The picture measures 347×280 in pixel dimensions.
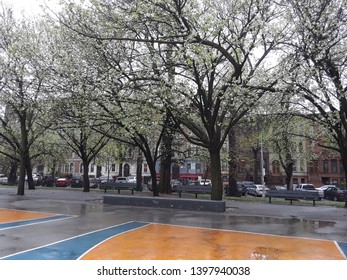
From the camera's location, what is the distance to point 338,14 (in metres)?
15.6

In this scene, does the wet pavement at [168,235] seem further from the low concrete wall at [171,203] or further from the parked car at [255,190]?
the parked car at [255,190]

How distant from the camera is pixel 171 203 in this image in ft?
60.0

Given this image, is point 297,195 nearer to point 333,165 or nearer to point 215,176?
point 215,176

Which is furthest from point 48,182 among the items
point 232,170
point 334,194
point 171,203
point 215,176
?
point 334,194

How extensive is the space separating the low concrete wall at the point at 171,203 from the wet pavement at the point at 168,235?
2.36ft

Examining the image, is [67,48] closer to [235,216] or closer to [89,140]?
[235,216]

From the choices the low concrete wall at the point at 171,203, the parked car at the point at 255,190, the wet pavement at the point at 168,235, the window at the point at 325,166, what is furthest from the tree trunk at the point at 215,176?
the window at the point at 325,166

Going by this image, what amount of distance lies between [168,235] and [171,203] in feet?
25.1

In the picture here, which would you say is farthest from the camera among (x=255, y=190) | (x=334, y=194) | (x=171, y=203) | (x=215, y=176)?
(x=255, y=190)

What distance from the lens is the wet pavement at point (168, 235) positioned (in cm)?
817

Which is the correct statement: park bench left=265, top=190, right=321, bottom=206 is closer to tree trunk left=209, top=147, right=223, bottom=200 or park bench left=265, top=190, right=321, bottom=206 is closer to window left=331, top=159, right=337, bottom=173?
tree trunk left=209, top=147, right=223, bottom=200

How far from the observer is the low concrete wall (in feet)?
56.3

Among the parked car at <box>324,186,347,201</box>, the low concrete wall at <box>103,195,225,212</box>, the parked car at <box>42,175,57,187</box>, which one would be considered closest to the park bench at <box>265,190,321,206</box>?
the low concrete wall at <box>103,195,225,212</box>
